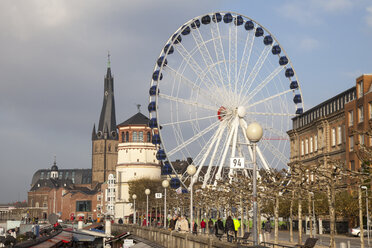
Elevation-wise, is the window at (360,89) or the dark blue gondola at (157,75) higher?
the dark blue gondola at (157,75)

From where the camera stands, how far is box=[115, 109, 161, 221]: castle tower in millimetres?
154000

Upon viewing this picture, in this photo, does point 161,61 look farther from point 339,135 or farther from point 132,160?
point 132,160

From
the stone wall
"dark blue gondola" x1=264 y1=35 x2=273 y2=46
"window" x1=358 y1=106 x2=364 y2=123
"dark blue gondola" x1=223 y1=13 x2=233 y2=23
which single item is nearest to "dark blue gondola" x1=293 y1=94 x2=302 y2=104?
"dark blue gondola" x1=264 y1=35 x2=273 y2=46

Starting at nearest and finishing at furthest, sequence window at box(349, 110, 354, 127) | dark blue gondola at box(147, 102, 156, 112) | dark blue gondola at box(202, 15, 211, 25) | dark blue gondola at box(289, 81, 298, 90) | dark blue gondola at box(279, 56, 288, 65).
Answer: window at box(349, 110, 354, 127)
dark blue gondola at box(202, 15, 211, 25)
dark blue gondola at box(147, 102, 156, 112)
dark blue gondola at box(279, 56, 288, 65)
dark blue gondola at box(289, 81, 298, 90)

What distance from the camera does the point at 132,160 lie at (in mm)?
155375

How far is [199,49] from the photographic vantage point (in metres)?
67.8

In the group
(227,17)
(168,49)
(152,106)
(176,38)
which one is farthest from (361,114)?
(152,106)

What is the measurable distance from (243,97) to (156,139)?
40.3ft

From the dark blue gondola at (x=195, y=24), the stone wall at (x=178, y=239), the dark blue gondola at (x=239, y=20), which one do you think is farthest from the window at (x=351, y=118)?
the stone wall at (x=178, y=239)

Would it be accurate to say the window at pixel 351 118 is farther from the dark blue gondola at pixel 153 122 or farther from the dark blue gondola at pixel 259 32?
the dark blue gondola at pixel 153 122

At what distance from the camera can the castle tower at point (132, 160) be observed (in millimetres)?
154000

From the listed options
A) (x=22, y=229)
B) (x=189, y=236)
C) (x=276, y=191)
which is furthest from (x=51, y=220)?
(x=22, y=229)

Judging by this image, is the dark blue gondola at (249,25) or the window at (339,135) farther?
the window at (339,135)

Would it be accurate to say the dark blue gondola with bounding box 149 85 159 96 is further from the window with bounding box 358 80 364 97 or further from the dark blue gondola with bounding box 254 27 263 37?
the window with bounding box 358 80 364 97
